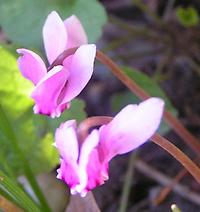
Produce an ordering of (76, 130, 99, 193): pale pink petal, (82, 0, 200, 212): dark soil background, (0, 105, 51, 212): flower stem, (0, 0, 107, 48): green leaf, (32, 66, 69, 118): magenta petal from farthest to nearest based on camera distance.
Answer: (82, 0, 200, 212): dark soil background < (0, 0, 107, 48): green leaf < (0, 105, 51, 212): flower stem < (32, 66, 69, 118): magenta petal < (76, 130, 99, 193): pale pink petal

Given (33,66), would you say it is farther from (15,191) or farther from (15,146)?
(15,146)

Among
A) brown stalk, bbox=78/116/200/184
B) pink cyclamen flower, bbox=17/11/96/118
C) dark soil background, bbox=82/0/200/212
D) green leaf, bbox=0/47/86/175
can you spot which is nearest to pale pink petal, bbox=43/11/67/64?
pink cyclamen flower, bbox=17/11/96/118

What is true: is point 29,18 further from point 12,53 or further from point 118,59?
point 118,59

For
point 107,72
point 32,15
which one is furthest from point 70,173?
point 107,72

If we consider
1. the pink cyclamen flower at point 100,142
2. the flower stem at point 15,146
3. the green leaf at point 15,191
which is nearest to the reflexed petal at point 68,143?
the pink cyclamen flower at point 100,142

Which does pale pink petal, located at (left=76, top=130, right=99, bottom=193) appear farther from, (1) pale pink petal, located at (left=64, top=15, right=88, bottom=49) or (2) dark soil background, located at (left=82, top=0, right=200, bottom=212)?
(2) dark soil background, located at (left=82, top=0, right=200, bottom=212)

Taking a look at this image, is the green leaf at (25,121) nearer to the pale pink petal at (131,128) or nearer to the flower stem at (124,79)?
the flower stem at (124,79)

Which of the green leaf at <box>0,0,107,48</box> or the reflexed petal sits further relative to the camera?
the green leaf at <box>0,0,107,48</box>

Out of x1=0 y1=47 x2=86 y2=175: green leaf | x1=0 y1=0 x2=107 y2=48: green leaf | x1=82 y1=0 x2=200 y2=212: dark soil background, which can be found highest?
x1=0 y1=0 x2=107 y2=48: green leaf
